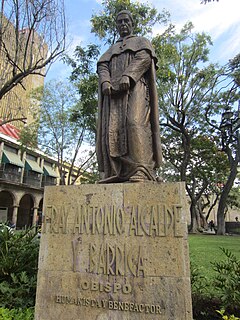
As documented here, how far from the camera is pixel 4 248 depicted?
494 centimetres

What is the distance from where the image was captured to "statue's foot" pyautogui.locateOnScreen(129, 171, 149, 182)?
126 inches

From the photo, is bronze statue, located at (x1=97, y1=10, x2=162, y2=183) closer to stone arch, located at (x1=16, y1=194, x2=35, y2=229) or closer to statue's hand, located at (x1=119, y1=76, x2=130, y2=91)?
statue's hand, located at (x1=119, y1=76, x2=130, y2=91)

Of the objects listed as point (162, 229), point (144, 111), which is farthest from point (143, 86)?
point (162, 229)

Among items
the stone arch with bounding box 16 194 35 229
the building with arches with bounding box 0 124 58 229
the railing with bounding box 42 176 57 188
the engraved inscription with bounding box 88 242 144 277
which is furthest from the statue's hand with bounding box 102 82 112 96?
the railing with bounding box 42 176 57 188

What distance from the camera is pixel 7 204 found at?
103ft

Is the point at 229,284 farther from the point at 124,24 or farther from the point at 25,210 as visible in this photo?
the point at 25,210

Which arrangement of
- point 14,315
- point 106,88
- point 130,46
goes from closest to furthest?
point 14,315 → point 106,88 → point 130,46

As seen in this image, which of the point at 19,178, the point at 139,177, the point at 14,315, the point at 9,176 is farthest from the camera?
the point at 19,178

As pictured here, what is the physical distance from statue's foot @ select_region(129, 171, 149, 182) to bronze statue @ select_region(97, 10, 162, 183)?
15 millimetres

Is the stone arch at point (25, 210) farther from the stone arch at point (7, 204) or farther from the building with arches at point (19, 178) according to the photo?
the stone arch at point (7, 204)

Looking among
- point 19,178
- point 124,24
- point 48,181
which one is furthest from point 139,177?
point 48,181

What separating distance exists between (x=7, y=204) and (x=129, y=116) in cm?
3098

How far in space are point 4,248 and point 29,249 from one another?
0.42 metres

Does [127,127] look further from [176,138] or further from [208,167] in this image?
[208,167]
